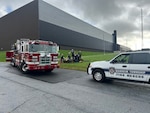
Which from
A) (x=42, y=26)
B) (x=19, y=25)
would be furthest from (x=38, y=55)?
(x=19, y=25)

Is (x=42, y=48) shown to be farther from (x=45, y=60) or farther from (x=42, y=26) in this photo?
(x=42, y=26)

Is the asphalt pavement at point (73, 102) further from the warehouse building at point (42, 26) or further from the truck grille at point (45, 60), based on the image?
the warehouse building at point (42, 26)

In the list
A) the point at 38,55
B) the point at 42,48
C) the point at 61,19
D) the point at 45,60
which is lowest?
the point at 45,60

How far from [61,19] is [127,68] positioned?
5145cm

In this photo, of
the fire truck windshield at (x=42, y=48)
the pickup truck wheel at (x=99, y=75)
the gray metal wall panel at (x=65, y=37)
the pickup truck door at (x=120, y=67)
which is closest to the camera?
the pickup truck door at (x=120, y=67)

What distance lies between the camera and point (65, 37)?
190ft

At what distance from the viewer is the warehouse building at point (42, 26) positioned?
1806 inches

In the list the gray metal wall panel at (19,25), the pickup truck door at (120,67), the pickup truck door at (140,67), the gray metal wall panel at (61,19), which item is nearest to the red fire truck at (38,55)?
the pickup truck door at (120,67)

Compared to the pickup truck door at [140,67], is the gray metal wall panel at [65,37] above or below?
above

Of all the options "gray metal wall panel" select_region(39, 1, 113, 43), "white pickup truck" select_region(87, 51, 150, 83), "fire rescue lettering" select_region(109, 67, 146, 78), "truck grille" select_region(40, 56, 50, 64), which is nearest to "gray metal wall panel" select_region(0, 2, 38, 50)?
"gray metal wall panel" select_region(39, 1, 113, 43)

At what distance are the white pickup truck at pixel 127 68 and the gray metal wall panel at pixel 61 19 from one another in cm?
4043

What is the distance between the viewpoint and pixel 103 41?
10206 centimetres

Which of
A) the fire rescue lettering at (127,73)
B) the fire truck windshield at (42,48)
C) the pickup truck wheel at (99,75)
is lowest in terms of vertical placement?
the pickup truck wheel at (99,75)

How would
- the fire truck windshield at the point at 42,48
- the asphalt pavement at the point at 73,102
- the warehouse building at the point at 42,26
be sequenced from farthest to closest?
1. the warehouse building at the point at 42,26
2. the fire truck windshield at the point at 42,48
3. the asphalt pavement at the point at 73,102
